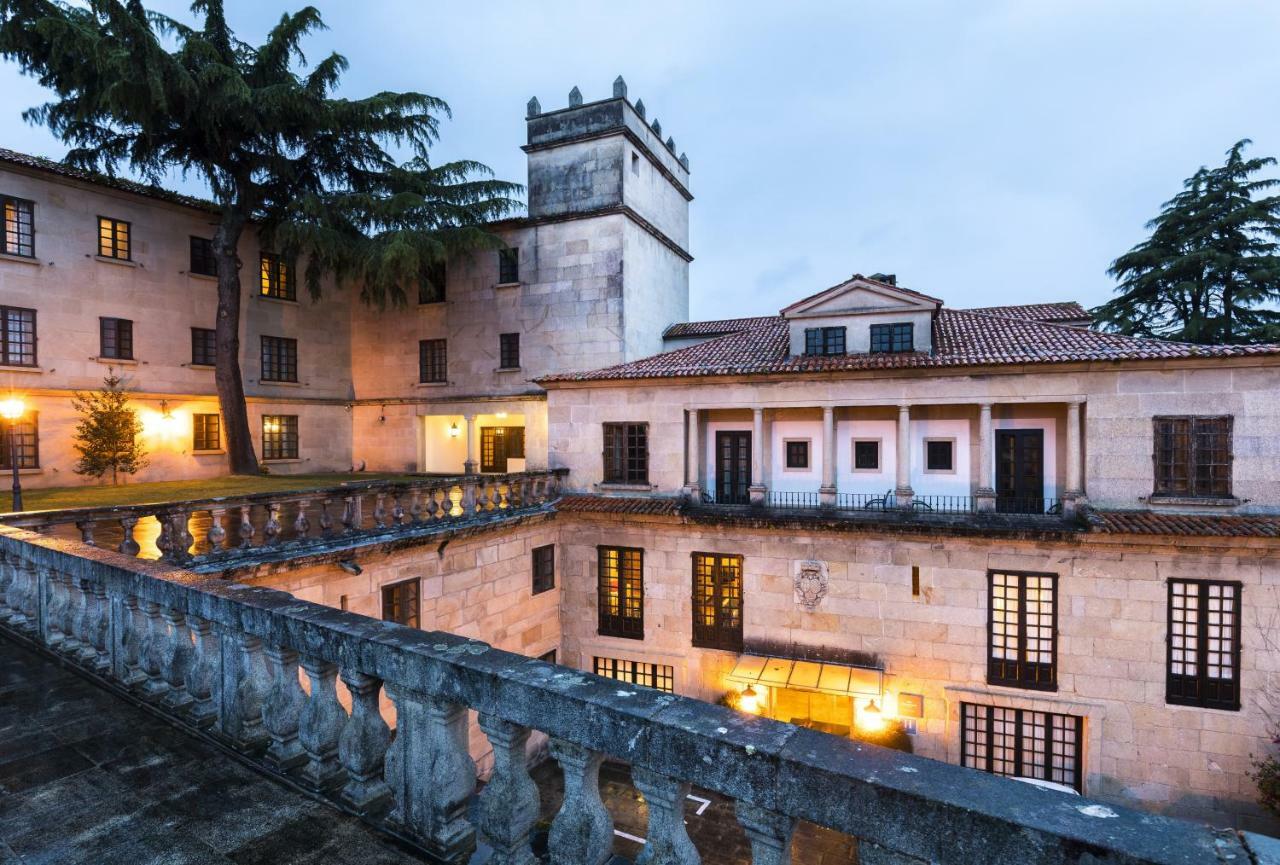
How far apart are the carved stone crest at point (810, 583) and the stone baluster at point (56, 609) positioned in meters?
15.6

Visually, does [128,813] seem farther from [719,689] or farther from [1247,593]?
[1247,593]

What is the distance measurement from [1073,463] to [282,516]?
64.4 ft

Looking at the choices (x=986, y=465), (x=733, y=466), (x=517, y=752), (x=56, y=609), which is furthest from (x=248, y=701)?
(x=986, y=465)

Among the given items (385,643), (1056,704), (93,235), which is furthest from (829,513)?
(93,235)

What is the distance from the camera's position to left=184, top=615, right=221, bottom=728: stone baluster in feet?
12.6

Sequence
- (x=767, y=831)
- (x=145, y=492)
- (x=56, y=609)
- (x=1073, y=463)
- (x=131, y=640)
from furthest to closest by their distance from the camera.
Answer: (x=145, y=492)
(x=1073, y=463)
(x=56, y=609)
(x=131, y=640)
(x=767, y=831)

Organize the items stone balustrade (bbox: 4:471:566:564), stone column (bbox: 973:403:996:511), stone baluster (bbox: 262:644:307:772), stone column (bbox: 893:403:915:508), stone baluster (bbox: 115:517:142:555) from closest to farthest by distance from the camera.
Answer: stone baluster (bbox: 262:644:307:772)
stone baluster (bbox: 115:517:142:555)
stone balustrade (bbox: 4:471:566:564)
stone column (bbox: 973:403:996:511)
stone column (bbox: 893:403:915:508)

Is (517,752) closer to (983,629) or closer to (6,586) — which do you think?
(6,586)

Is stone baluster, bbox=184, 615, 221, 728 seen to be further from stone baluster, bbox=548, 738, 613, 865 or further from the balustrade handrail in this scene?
the balustrade handrail

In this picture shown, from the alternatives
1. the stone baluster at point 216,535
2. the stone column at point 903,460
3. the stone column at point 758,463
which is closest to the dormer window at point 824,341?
the stone column at point 758,463

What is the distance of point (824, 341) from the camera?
65.4ft

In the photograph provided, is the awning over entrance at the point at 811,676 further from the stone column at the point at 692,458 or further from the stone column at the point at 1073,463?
the stone column at the point at 1073,463

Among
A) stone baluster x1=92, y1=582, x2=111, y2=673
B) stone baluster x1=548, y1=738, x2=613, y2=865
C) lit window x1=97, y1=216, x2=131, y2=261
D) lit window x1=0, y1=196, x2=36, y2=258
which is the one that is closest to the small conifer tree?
lit window x1=97, y1=216, x2=131, y2=261

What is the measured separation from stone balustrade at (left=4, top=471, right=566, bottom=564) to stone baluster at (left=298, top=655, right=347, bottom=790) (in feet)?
26.9
